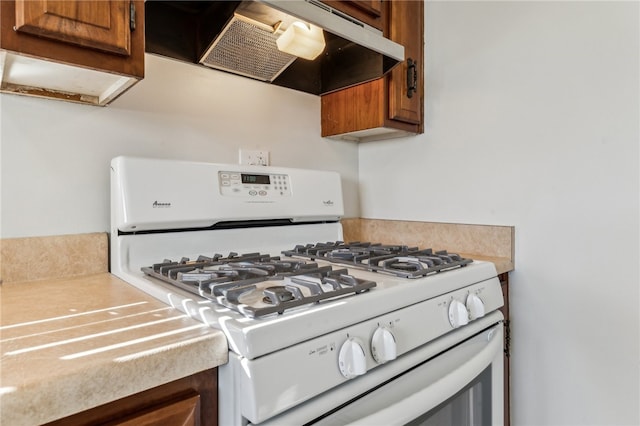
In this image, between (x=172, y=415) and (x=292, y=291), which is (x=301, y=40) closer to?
(x=292, y=291)

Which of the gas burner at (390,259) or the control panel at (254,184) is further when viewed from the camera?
the control panel at (254,184)

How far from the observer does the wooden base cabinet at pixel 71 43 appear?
680 mm

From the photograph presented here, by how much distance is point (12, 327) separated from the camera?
→ 578mm

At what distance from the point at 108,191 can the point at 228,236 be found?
1.15 ft

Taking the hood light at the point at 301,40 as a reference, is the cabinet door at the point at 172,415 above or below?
below

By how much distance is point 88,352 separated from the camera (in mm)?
479

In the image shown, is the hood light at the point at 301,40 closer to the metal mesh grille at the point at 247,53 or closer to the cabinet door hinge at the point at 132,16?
the metal mesh grille at the point at 247,53

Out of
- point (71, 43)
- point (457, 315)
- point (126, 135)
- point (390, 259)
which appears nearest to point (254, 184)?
point (126, 135)

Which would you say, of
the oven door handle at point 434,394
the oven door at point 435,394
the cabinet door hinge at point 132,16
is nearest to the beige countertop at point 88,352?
the oven door at point 435,394

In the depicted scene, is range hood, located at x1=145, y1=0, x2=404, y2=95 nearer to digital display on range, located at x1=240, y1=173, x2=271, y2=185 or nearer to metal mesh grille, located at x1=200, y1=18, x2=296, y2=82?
metal mesh grille, located at x1=200, y1=18, x2=296, y2=82

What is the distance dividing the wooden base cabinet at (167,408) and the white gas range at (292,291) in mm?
22

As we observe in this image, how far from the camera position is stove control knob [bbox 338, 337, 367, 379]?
61cm

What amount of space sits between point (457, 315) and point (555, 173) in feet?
2.07

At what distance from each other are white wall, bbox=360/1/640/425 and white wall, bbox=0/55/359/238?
625 millimetres
